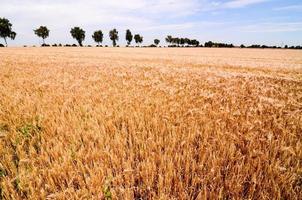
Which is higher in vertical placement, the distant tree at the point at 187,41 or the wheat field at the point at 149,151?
the distant tree at the point at 187,41

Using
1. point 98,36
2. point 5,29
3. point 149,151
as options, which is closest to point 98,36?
point 98,36

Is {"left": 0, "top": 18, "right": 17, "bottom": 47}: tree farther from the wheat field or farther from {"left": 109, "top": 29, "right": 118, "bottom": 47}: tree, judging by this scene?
the wheat field

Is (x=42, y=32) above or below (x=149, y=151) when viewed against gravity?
above

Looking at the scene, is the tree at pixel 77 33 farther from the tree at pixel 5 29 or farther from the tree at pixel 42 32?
the tree at pixel 5 29

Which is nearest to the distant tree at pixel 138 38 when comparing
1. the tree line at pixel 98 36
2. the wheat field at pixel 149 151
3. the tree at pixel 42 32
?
the tree line at pixel 98 36

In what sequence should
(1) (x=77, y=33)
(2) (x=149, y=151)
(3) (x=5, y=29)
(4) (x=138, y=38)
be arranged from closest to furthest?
(2) (x=149, y=151), (3) (x=5, y=29), (1) (x=77, y=33), (4) (x=138, y=38)

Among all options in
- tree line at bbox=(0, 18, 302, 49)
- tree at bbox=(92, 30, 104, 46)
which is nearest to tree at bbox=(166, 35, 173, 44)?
tree line at bbox=(0, 18, 302, 49)

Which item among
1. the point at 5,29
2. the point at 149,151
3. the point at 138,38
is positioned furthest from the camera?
the point at 138,38

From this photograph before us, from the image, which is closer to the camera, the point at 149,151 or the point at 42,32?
the point at 149,151

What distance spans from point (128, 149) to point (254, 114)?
255cm

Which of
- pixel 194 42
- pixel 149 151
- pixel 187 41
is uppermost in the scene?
pixel 187 41

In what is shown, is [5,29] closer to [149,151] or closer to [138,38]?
[138,38]

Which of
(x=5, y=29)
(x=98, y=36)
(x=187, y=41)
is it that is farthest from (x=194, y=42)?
(x=5, y=29)

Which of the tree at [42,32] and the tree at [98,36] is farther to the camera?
the tree at [98,36]
